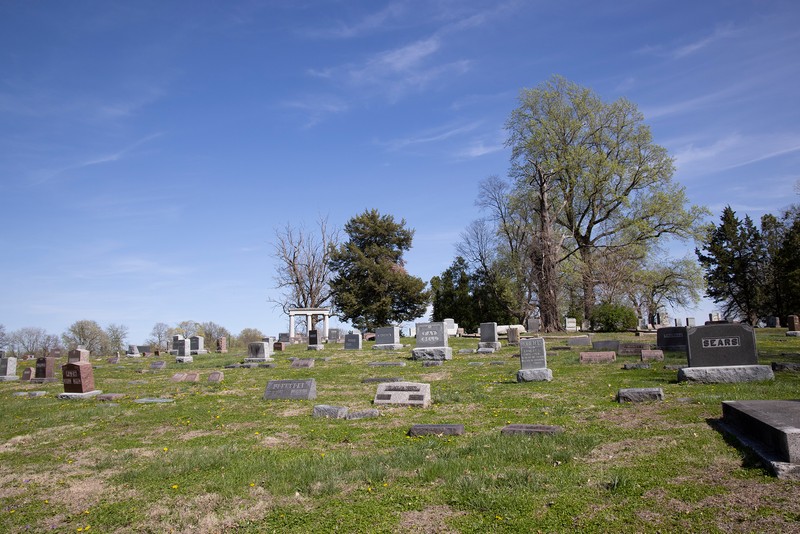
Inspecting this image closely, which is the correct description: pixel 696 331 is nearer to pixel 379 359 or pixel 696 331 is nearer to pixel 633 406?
pixel 633 406

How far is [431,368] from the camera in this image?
19375mm

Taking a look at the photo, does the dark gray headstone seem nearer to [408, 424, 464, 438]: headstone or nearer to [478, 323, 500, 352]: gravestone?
[408, 424, 464, 438]: headstone

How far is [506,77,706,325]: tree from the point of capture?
3809 cm

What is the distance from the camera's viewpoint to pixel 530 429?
8.79m

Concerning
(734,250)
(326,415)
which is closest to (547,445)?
(326,415)

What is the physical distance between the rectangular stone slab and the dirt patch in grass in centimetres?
370

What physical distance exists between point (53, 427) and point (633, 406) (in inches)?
482

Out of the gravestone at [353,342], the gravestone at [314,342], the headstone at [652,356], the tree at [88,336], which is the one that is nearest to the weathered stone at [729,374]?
the headstone at [652,356]

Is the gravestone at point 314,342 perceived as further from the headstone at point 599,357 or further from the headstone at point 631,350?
the headstone at point 599,357

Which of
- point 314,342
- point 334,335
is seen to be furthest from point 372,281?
point 314,342

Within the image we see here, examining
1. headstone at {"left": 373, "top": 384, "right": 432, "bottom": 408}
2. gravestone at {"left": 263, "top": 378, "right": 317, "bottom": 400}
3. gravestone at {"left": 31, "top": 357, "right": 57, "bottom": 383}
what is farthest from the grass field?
gravestone at {"left": 31, "top": 357, "right": 57, "bottom": 383}

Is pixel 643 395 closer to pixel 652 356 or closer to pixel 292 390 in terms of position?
pixel 652 356

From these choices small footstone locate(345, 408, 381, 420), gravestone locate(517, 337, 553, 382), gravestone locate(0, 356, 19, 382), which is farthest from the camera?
gravestone locate(0, 356, 19, 382)

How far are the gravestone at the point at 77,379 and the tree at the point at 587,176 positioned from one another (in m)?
29.3
